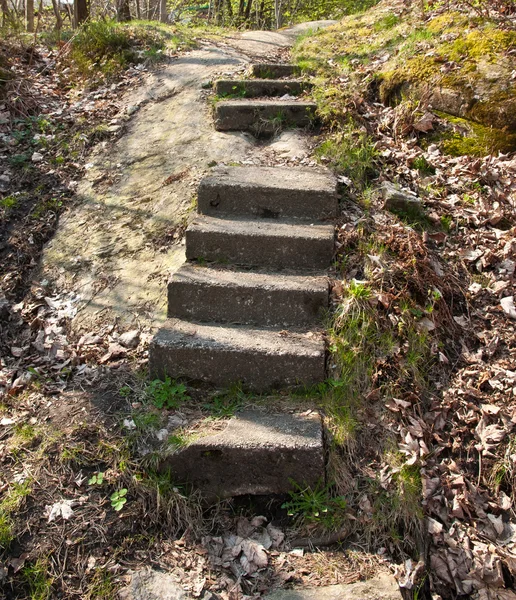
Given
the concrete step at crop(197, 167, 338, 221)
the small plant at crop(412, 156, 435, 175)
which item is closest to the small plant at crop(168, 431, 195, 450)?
the concrete step at crop(197, 167, 338, 221)

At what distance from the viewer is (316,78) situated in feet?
20.6

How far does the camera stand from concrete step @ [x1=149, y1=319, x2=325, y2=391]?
359cm

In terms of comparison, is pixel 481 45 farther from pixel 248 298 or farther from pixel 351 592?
pixel 351 592

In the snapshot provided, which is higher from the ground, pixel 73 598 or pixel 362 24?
pixel 362 24

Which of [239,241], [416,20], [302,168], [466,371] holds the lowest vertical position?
Answer: [466,371]

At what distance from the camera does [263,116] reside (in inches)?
228

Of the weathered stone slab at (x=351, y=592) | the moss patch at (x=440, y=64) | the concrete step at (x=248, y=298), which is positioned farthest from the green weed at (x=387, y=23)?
the weathered stone slab at (x=351, y=592)

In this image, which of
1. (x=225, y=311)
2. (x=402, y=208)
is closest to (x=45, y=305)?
(x=225, y=311)

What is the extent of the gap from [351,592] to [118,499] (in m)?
1.36

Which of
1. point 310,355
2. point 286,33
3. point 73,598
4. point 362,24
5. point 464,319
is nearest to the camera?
point 73,598

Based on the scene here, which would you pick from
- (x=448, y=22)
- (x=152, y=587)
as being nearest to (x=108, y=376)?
(x=152, y=587)

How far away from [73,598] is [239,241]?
8.25 ft

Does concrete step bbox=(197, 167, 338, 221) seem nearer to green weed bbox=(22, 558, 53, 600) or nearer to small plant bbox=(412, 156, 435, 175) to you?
small plant bbox=(412, 156, 435, 175)

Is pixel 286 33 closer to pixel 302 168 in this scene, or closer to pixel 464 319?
pixel 302 168
